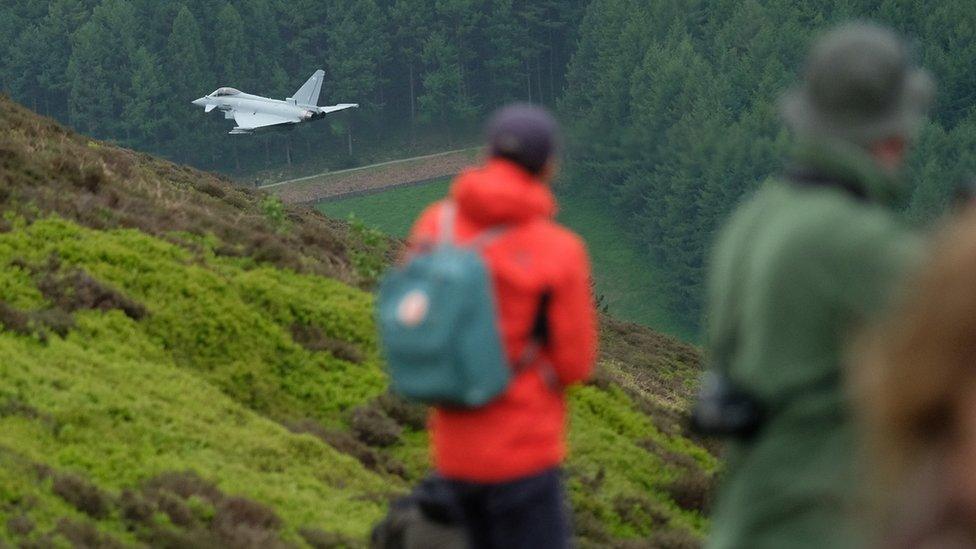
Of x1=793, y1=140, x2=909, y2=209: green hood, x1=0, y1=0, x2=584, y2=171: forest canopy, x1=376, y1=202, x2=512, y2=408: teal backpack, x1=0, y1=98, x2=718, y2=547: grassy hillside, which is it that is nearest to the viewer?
x1=793, y1=140, x2=909, y2=209: green hood

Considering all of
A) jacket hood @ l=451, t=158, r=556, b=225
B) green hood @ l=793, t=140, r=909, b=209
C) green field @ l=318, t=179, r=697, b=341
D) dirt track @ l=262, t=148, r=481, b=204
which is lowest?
green field @ l=318, t=179, r=697, b=341

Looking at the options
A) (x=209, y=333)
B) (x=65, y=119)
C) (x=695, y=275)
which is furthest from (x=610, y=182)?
(x=209, y=333)

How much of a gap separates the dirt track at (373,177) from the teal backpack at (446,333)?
10217cm

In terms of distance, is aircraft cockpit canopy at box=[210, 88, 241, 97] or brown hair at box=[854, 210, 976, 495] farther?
aircraft cockpit canopy at box=[210, 88, 241, 97]

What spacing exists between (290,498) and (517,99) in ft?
368

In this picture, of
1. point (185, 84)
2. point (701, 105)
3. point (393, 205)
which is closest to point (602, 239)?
point (701, 105)

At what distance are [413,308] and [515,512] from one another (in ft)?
3.18

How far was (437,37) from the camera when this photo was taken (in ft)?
399

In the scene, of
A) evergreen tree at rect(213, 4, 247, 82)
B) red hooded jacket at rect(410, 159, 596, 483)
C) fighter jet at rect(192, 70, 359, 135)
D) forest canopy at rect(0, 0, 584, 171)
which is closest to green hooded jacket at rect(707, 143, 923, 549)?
red hooded jacket at rect(410, 159, 596, 483)

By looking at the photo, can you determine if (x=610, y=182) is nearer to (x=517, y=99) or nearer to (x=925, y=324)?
(x=517, y=99)

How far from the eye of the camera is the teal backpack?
6023 mm

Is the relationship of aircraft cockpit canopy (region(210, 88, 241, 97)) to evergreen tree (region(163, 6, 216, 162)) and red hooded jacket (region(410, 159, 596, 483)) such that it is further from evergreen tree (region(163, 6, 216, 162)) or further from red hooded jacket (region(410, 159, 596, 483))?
red hooded jacket (region(410, 159, 596, 483))

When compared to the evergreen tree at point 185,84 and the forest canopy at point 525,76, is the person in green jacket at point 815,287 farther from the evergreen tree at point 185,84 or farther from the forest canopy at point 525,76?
the evergreen tree at point 185,84

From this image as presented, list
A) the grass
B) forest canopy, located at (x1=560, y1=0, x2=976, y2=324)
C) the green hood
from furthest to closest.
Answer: the grass < forest canopy, located at (x1=560, y1=0, x2=976, y2=324) < the green hood
